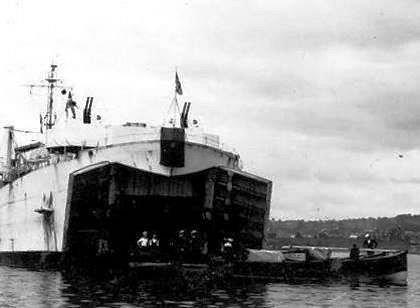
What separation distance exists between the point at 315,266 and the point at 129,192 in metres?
8.53

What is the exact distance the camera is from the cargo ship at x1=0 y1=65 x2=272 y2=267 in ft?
103

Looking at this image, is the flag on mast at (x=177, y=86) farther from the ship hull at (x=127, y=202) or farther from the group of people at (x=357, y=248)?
the group of people at (x=357, y=248)

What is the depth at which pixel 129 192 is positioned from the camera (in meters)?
32.3

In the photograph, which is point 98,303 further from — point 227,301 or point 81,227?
point 81,227

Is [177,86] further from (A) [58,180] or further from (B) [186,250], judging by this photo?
(B) [186,250]

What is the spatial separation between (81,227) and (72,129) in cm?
498

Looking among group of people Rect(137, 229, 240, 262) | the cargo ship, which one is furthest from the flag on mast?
group of people Rect(137, 229, 240, 262)

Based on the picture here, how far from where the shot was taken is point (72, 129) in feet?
114

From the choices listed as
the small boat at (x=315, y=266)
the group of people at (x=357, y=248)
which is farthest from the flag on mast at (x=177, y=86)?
the group of people at (x=357, y=248)

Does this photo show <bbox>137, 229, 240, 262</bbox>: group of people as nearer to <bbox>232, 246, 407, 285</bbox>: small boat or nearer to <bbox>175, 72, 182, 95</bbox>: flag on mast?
<bbox>232, 246, 407, 285</bbox>: small boat

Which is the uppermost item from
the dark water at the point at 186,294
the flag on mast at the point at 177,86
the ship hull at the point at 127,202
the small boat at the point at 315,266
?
the flag on mast at the point at 177,86

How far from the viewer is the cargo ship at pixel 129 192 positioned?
103 feet

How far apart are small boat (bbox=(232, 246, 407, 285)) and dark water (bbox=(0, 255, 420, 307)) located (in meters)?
1.31

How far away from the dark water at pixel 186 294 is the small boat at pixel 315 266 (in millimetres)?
1309
